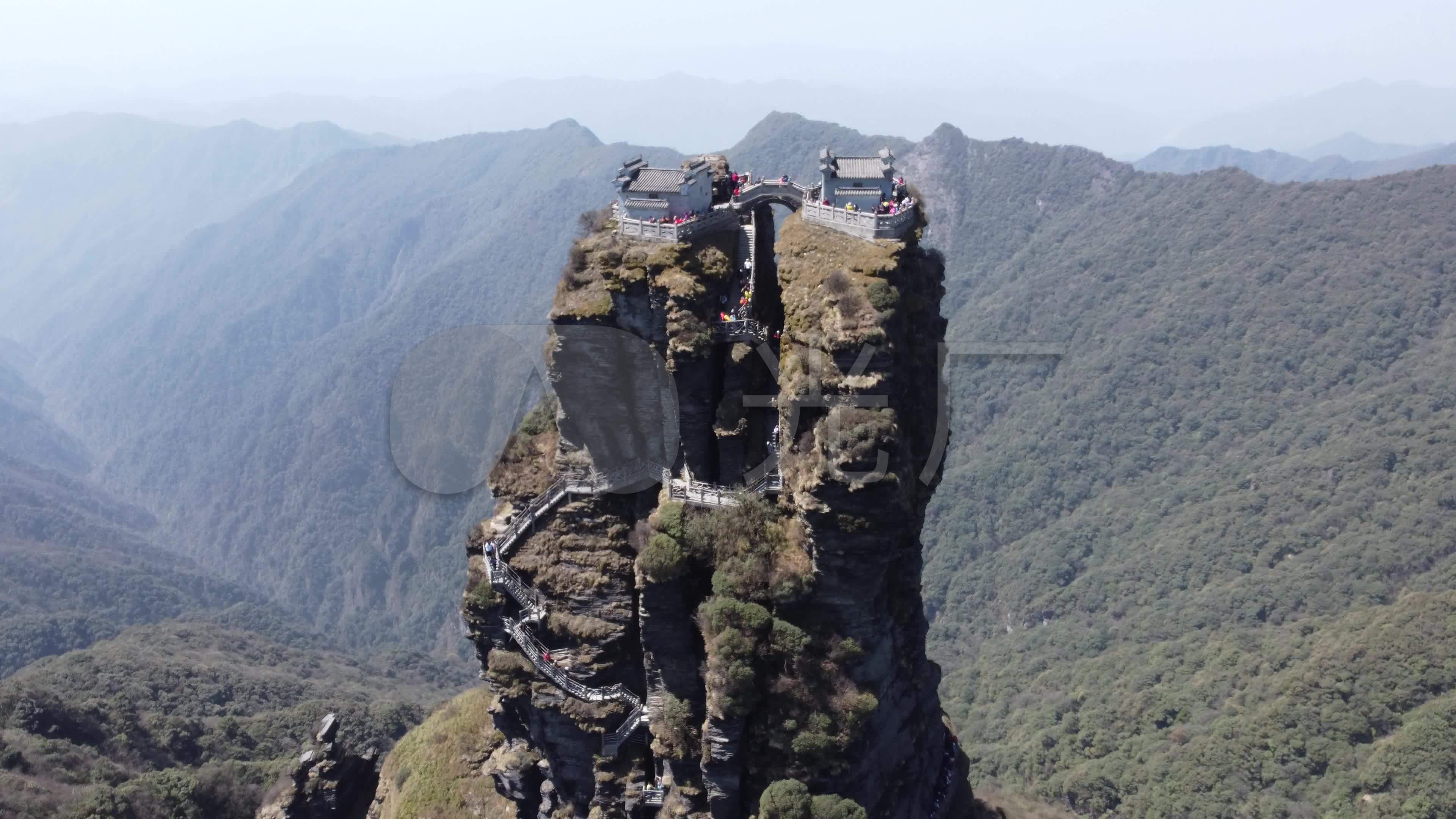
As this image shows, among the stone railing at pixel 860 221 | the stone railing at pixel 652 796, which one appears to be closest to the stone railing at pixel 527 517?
the stone railing at pixel 652 796

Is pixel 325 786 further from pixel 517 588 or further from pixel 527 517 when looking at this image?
pixel 527 517

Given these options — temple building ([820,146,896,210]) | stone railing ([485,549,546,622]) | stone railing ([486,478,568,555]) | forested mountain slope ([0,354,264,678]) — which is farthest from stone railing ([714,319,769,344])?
forested mountain slope ([0,354,264,678])

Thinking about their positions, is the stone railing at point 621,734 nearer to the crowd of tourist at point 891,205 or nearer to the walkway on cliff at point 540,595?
the walkway on cliff at point 540,595

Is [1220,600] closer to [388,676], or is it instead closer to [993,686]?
[993,686]

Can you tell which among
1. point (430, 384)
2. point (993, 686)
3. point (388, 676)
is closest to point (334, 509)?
point (388, 676)

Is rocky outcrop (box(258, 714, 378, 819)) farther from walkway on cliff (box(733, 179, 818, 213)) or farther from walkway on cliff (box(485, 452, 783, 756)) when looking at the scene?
walkway on cliff (box(733, 179, 818, 213))

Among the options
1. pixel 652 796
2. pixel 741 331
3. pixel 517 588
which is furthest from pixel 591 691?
pixel 741 331
